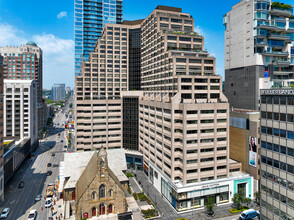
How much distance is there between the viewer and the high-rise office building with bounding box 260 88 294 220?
39750 mm

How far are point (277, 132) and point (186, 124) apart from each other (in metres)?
28.0

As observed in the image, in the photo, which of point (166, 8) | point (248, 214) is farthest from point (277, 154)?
point (166, 8)

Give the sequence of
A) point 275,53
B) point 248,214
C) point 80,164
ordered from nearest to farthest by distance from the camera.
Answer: point 248,214, point 80,164, point 275,53

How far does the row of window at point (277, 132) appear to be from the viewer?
3994cm

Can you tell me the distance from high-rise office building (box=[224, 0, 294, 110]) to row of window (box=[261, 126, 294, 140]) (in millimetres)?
44946

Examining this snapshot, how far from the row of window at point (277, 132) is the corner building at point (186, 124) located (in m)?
24.1

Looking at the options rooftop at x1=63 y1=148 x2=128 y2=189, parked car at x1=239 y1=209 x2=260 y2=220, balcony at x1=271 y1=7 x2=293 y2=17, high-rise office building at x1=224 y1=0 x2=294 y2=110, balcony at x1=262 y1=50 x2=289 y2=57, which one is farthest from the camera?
balcony at x1=271 y1=7 x2=293 y2=17

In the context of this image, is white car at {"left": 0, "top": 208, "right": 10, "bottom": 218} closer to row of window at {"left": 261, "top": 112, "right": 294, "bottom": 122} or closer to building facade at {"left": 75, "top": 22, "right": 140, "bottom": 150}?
building facade at {"left": 75, "top": 22, "right": 140, "bottom": 150}

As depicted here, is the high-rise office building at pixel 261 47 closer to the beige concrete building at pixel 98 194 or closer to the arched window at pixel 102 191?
the beige concrete building at pixel 98 194

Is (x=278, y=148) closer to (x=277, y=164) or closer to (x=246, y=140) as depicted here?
(x=277, y=164)

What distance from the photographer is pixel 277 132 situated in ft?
140

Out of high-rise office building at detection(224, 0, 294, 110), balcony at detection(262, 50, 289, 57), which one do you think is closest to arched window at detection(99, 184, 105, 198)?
high-rise office building at detection(224, 0, 294, 110)

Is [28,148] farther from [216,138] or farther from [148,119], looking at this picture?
[216,138]

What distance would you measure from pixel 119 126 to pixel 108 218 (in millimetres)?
51427
